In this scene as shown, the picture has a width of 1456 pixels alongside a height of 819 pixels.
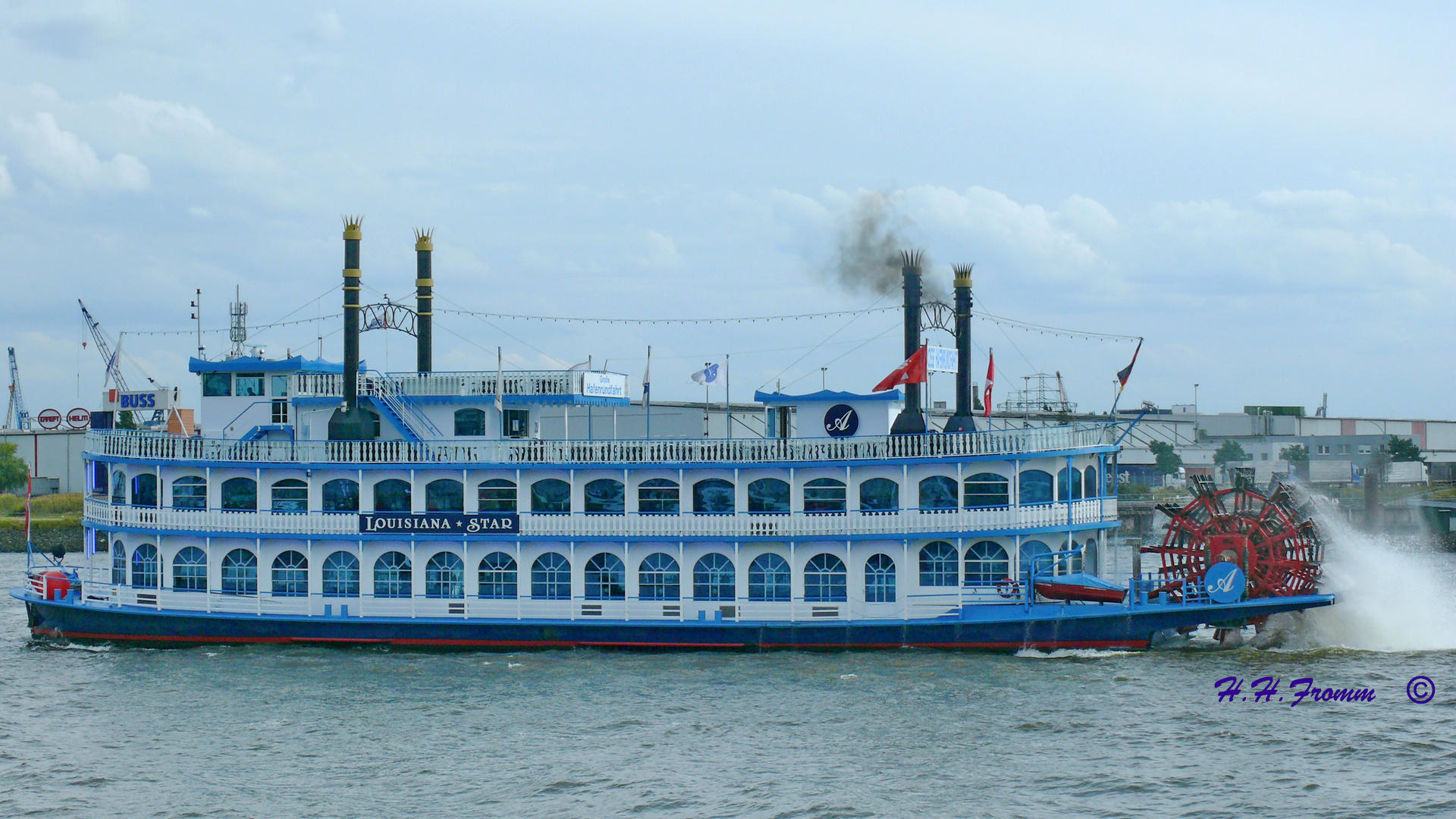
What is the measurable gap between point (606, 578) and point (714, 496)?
3266 millimetres

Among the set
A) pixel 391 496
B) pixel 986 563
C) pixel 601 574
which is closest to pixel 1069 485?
pixel 986 563

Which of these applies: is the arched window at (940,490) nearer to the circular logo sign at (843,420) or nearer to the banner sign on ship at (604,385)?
the circular logo sign at (843,420)

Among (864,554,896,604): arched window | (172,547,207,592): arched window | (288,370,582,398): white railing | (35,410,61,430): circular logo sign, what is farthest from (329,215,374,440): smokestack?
(35,410,61,430): circular logo sign

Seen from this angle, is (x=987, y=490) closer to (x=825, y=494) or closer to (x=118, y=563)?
(x=825, y=494)

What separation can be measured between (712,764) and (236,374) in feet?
66.2

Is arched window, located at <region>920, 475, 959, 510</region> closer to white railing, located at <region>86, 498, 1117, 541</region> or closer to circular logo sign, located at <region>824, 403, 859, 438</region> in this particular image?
white railing, located at <region>86, 498, 1117, 541</region>

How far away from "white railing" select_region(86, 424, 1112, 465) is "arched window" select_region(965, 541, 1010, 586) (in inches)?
91.3

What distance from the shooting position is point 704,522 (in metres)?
32.6

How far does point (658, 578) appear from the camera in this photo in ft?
108

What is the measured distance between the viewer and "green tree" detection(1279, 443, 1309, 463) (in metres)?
91.8

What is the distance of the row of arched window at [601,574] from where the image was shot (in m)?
32.2

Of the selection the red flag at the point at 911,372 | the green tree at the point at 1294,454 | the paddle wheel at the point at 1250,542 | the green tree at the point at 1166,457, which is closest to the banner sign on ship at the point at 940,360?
the red flag at the point at 911,372

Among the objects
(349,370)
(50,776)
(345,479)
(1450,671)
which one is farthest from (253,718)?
(1450,671)

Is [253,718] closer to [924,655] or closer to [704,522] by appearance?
[704,522]
